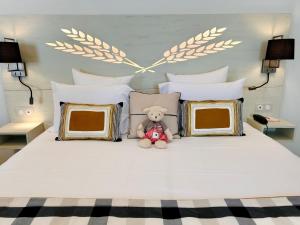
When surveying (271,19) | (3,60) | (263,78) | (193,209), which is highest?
(271,19)

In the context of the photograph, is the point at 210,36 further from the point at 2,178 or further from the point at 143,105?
the point at 2,178

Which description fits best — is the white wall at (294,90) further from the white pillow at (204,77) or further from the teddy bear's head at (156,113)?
the teddy bear's head at (156,113)

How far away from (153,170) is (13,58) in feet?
5.56

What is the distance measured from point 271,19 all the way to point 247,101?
0.81 m

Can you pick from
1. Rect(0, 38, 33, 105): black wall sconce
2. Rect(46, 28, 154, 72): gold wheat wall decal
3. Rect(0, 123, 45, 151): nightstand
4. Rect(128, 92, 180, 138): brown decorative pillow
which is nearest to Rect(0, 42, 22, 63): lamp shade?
Rect(0, 38, 33, 105): black wall sconce

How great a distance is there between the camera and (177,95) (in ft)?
6.52

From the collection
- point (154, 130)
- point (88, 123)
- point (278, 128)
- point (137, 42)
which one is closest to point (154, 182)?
point (154, 130)

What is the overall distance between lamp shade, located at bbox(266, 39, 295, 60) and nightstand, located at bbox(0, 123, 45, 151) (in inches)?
91.7

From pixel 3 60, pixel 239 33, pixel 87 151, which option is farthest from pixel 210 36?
pixel 3 60

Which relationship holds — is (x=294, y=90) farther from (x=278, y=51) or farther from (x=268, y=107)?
(x=278, y=51)

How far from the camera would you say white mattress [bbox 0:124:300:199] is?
3.82 feet

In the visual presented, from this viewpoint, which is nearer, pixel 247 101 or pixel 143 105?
pixel 143 105

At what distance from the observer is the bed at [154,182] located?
0.98 metres

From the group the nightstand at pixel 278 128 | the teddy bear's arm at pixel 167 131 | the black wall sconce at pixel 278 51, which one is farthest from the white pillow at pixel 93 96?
the black wall sconce at pixel 278 51
